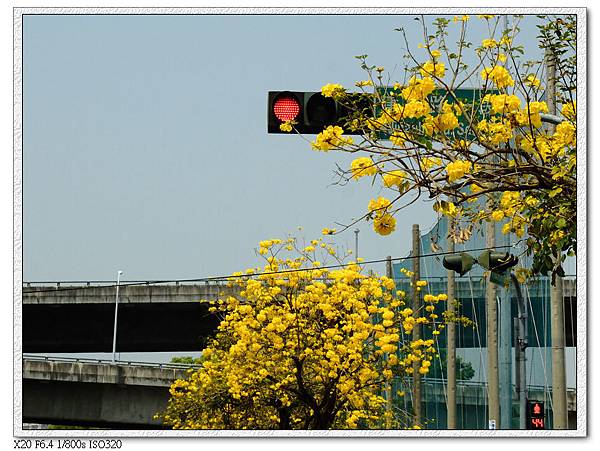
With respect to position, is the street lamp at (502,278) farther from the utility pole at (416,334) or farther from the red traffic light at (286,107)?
the utility pole at (416,334)

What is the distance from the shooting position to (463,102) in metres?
8.40

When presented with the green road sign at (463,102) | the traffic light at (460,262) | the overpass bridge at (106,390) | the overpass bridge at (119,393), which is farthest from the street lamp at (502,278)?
the overpass bridge at (106,390)

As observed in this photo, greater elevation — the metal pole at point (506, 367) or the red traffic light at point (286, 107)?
the red traffic light at point (286, 107)

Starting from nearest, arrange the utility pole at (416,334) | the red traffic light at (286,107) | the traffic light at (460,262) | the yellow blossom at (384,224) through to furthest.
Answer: the yellow blossom at (384,224)
the red traffic light at (286,107)
the traffic light at (460,262)
the utility pole at (416,334)

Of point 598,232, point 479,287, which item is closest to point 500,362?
point 479,287

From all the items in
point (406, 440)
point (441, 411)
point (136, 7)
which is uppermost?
point (136, 7)

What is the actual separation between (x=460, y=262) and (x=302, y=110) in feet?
13.5

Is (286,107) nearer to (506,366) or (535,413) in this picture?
(535,413)

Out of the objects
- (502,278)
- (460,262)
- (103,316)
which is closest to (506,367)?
(502,278)

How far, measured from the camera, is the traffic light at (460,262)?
38.5 ft

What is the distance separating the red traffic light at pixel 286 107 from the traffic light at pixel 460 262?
13.3 ft

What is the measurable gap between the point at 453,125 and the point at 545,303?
33.7ft
